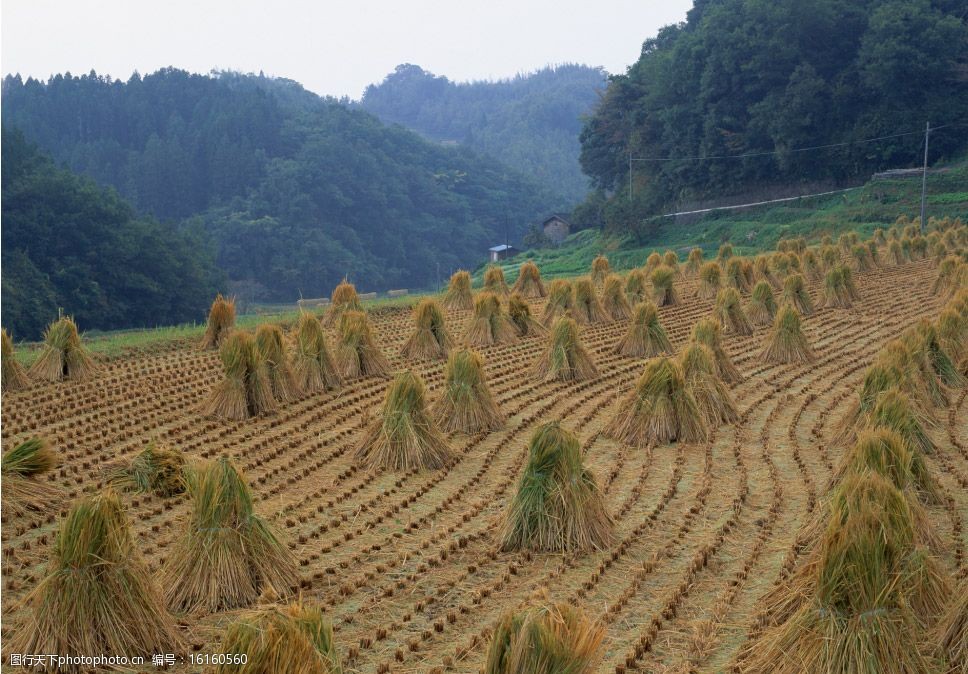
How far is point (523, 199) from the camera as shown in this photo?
7694 cm

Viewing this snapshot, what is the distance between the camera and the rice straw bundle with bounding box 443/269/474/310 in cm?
1748

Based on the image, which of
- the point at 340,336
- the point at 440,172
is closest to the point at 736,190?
the point at 440,172

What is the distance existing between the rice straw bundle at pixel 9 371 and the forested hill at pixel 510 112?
82.9 metres

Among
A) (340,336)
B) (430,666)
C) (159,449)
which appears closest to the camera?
(430,666)

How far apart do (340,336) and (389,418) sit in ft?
13.2

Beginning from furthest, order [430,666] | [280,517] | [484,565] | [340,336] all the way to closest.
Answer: [340,336] → [280,517] → [484,565] → [430,666]

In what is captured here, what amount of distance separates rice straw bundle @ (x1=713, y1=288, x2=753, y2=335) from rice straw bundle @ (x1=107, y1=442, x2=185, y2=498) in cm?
944

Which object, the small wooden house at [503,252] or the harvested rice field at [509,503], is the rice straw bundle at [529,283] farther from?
the small wooden house at [503,252]

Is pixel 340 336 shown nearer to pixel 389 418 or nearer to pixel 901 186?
pixel 389 418

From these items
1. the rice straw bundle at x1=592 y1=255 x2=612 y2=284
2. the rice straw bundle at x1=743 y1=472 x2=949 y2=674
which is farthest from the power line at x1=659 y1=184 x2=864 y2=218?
the rice straw bundle at x1=743 y1=472 x2=949 y2=674

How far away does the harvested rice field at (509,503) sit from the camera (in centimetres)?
470

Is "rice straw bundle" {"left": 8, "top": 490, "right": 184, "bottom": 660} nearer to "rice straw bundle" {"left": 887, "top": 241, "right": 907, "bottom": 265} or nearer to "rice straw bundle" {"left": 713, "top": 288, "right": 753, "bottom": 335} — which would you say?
"rice straw bundle" {"left": 713, "top": 288, "right": 753, "bottom": 335}

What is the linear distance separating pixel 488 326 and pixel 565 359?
2689 mm

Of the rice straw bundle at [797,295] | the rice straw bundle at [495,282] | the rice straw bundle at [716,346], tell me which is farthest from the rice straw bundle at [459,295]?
the rice straw bundle at [716,346]
